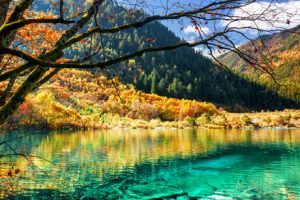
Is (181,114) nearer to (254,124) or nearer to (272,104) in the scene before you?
(254,124)

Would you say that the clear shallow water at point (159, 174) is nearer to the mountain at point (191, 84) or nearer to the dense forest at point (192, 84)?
the mountain at point (191, 84)

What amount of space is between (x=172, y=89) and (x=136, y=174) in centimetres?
10997

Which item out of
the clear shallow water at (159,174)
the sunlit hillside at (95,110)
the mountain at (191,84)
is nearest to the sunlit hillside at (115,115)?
the sunlit hillside at (95,110)

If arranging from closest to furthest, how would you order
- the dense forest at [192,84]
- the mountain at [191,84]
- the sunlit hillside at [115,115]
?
1. the sunlit hillside at [115,115]
2. the mountain at [191,84]
3. the dense forest at [192,84]

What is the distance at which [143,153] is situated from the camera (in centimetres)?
2862

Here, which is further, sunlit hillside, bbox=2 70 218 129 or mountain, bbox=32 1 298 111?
mountain, bbox=32 1 298 111

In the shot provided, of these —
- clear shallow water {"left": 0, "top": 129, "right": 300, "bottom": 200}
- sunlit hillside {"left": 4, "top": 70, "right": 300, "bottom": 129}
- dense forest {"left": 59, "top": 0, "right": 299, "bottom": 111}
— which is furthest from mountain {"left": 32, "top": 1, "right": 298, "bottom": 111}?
clear shallow water {"left": 0, "top": 129, "right": 300, "bottom": 200}

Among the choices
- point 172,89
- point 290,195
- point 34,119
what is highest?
point 172,89

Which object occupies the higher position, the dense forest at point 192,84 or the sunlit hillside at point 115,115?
the dense forest at point 192,84

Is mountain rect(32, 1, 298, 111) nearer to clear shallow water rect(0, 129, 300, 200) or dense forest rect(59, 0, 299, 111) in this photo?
dense forest rect(59, 0, 299, 111)

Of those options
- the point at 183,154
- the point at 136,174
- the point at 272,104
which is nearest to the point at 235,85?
the point at 272,104

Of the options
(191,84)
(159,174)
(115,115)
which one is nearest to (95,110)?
(115,115)

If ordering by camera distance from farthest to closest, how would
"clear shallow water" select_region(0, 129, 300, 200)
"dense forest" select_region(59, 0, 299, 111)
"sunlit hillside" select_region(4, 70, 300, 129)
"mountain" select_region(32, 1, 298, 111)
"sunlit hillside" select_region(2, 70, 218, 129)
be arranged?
1. "dense forest" select_region(59, 0, 299, 111)
2. "mountain" select_region(32, 1, 298, 111)
3. "sunlit hillside" select_region(2, 70, 218, 129)
4. "sunlit hillside" select_region(4, 70, 300, 129)
5. "clear shallow water" select_region(0, 129, 300, 200)

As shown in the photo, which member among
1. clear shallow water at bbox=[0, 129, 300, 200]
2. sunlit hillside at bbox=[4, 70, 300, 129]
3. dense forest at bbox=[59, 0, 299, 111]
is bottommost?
clear shallow water at bbox=[0, 129, 300, 200]
